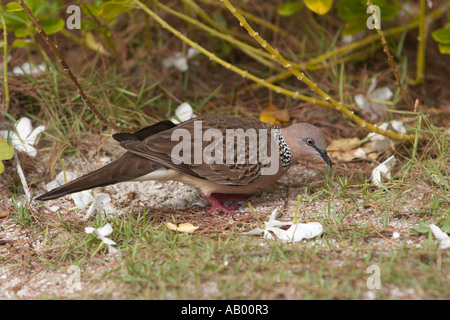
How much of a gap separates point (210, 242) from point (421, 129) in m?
2.07

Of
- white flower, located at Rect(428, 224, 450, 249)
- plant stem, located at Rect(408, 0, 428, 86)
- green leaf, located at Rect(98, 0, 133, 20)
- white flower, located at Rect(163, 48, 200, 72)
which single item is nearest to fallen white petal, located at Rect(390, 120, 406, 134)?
plant stem, located at Rect(408, 0, 428, 86)

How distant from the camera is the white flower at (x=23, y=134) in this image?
4.16m

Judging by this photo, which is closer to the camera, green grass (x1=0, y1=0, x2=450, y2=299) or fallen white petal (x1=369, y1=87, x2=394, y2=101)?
green grass (x1=0, y1=0, x2=450, y2=299)

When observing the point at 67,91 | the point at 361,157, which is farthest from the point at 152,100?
the point at 361,157

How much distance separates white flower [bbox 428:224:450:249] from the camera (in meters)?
2.87

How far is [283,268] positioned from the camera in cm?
275

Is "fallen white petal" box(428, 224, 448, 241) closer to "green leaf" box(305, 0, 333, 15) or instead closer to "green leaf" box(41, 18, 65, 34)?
"green leaf" box(305, 0, 333, 15)

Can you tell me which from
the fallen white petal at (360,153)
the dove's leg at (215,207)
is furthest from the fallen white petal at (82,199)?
the fallen white petal at (360,153)

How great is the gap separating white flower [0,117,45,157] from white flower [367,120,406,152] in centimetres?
264

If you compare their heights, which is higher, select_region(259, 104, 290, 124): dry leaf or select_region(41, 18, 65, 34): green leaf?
select_region(41, 18, 65, 34): green leaf

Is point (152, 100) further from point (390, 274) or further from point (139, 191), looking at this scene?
point (390, 274)

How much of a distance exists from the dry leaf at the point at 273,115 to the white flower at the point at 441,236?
1912mm

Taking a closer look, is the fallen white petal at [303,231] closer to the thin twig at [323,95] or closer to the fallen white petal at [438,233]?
the fallen white petal at [438,233]

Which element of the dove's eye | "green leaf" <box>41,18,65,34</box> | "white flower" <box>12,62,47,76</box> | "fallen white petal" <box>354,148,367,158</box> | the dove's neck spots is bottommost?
"fallen white petal" <box>354,148,367,158</box>
